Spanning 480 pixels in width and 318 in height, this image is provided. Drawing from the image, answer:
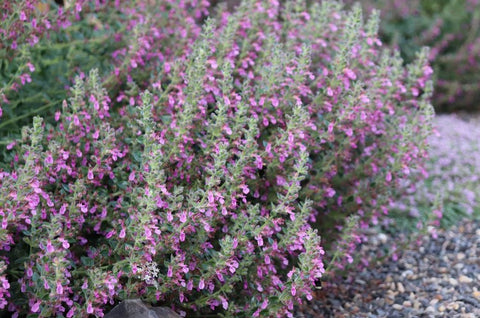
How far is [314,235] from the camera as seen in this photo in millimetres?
2279

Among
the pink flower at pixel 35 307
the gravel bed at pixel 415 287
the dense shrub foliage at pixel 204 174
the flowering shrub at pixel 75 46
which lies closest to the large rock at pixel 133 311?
the dense shrub foliage at pixel 204 174

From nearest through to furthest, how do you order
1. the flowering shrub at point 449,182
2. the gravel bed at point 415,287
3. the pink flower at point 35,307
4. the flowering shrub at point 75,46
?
the pink flower at point 35,307, the flowering shrub at point 75,46, the gravel bed at point 415,287, the flowering shrub at point 449,182

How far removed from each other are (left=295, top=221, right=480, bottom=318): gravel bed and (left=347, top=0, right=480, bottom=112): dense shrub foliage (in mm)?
3083

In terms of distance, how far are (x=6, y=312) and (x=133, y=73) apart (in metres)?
1.30

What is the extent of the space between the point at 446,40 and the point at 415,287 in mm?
4071

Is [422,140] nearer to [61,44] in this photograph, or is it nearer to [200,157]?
[200,157]

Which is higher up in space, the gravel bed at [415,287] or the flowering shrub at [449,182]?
the gravel bed at [415,287]

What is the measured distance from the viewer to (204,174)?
103 inches

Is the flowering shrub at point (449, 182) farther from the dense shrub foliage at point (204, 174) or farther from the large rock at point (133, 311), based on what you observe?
the large rock at point (133, 311)

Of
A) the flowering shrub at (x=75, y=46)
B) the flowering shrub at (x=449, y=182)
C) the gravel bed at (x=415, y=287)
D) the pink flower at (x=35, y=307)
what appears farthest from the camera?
the flowering shrub at (x=449, y=182)

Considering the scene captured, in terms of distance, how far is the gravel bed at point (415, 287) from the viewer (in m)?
3.03

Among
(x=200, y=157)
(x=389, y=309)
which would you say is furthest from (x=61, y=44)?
(x=389, y=309)

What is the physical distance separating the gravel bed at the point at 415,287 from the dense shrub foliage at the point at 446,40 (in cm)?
308

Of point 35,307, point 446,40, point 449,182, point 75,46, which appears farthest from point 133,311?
point 446,40
